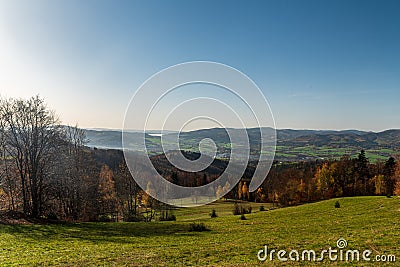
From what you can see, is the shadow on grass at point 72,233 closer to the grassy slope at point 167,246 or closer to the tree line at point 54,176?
the grassy slope at point 167,246

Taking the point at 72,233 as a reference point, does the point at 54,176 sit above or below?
above

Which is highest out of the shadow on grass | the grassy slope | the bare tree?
the bare tree

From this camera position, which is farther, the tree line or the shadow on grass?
the tree line

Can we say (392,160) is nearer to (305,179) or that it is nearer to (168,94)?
(305,179)

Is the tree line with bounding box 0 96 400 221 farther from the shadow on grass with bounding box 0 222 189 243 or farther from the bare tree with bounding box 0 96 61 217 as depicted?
the shadow on grass with bounding box 0 222 189 243

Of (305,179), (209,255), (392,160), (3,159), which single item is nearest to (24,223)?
(3,159)

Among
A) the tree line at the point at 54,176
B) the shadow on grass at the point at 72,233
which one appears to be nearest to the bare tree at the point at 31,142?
the tree line at the point at 54,176

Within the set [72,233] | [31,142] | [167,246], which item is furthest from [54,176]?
[167,246]

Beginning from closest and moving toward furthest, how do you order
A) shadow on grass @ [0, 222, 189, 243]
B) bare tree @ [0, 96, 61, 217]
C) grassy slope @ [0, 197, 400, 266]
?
grassy slope @ [0, 197, 400, 266]
shadow on grass @ [0, 222, 189, 243]
bare tree @ [0, 96, 61, 217]

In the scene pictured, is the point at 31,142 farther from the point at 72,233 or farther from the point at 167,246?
the point at 167,246

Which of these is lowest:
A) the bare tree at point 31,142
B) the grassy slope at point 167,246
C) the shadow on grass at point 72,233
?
the shadow on grass at point 72,233

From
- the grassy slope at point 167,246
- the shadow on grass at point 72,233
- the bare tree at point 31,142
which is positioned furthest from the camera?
the bare tree at point 31,142

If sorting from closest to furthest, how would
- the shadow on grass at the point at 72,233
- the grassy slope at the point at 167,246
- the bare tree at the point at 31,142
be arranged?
the grassy slope at the point at 167,246, the shadow on grass at the point at 72,233, the bare tree at the point at 31,142

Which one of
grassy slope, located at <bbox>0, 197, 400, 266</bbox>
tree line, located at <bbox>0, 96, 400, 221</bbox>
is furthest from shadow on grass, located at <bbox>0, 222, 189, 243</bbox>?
tree line, located at <bbox>0, 96, 400, 221</bbox>
